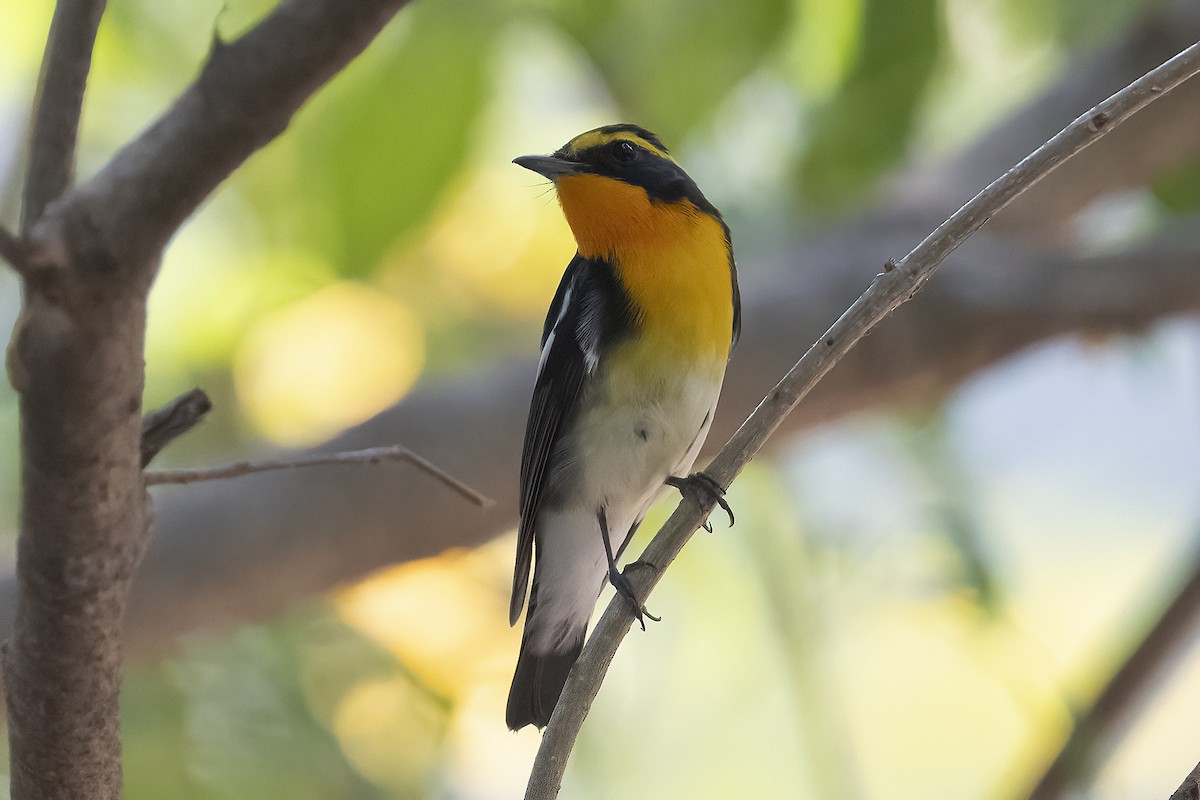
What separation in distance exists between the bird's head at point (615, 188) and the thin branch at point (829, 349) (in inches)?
56.0

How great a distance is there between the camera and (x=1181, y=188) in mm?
4355

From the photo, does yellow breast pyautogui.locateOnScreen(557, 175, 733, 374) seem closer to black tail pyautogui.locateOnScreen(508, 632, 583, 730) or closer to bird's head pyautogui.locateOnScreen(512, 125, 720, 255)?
bird's head pyautogui.locateOnScreen(512, 125, 720, 255)

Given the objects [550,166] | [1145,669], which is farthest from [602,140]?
[1145,669]

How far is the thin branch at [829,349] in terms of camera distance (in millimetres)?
1515

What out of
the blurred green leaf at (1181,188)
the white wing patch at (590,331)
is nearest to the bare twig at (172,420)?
the white wing patch at (590,331)

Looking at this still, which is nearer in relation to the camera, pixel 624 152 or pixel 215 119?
pixel 215 119

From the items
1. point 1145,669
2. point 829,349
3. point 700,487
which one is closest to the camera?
point 829,349

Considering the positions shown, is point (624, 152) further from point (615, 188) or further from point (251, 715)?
point (251, 715)

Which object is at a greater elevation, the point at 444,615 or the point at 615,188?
the point at 615,188

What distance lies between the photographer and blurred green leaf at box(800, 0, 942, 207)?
2896mm

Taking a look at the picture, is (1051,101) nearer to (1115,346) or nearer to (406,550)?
(1115,346)

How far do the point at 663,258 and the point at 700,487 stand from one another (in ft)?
2.47

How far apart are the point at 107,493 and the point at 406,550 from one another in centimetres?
226

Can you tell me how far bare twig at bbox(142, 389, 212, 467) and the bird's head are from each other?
1.82 m
